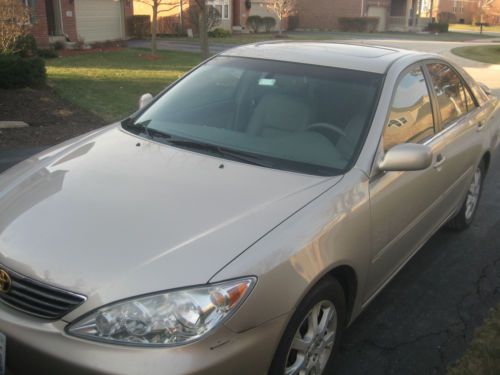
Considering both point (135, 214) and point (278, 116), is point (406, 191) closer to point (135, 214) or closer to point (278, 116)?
point (278, 116)

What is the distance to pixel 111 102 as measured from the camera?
9.89 metres

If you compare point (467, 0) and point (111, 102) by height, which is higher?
point (467, 0)

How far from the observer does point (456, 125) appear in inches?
159

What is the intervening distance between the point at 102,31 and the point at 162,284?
76.8 ft

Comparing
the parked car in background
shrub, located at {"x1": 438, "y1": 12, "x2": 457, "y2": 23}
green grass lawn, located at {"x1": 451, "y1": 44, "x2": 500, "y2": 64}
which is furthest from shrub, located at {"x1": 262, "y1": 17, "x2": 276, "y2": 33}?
the parked car in background

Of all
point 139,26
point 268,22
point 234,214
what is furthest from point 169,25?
point 234,214

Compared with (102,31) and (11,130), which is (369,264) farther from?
(102,31)

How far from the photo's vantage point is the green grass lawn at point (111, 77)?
9734mm

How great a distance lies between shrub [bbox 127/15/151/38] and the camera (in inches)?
1114

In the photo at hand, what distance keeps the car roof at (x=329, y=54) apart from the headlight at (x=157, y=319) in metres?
1.97

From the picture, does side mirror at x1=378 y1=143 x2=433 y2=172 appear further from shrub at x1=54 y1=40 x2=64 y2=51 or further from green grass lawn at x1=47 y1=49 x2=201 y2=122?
shrub at x1=54 y1=40 x2=64 y2=51

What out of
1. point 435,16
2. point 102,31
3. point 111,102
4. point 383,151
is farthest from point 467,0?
point 383,151

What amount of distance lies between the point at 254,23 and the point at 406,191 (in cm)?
3763

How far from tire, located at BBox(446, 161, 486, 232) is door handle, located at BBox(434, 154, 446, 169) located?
1.12 meters
